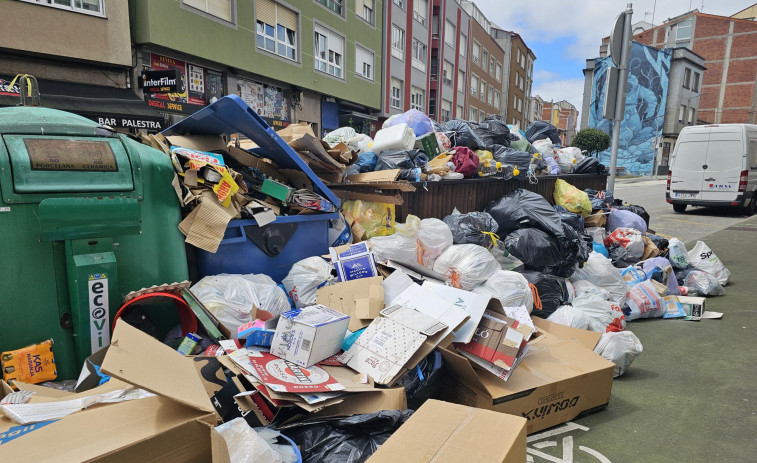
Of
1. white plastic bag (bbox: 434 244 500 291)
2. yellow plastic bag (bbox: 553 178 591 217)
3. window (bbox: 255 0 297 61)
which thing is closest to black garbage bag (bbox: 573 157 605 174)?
yellow plastic bag (bbox: 553 178 591 217)

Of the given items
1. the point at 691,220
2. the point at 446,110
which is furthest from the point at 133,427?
the point at 446,110

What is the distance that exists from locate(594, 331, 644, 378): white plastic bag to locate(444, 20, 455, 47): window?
83.1 ft

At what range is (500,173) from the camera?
504cm

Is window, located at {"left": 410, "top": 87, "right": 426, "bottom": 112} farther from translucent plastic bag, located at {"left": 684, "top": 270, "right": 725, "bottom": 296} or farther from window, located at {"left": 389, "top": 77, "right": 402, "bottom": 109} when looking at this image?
translucent plastic bag, located at {"left": 684, "top": 270, "right": 725, "bottom": 296}

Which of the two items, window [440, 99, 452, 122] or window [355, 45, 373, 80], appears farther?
window [440, 99, 452, 122]

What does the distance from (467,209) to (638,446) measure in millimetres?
2931

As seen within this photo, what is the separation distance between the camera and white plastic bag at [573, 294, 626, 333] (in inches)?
127

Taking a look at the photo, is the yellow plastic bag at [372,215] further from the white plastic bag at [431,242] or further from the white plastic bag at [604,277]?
the white plastic bag at [604,277]

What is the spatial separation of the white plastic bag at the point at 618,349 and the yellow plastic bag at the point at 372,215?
178 cm

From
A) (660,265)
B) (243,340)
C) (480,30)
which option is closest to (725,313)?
(660,265)

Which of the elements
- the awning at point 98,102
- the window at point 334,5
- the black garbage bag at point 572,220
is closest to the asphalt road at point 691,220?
the black garbage bag at point 572,220

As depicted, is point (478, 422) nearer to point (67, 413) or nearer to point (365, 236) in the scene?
point (67, 413)

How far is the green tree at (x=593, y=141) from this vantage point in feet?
97.4

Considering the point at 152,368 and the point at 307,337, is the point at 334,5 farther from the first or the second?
the point at 152,368
